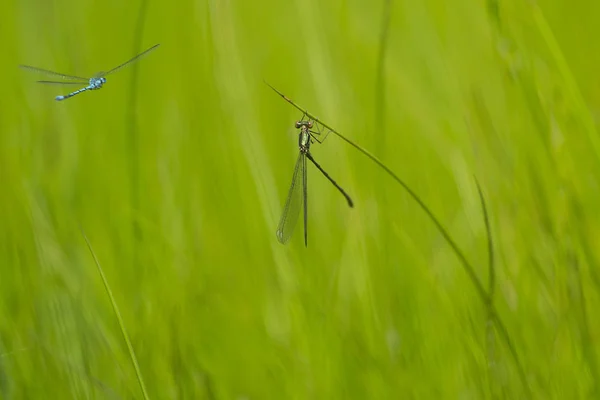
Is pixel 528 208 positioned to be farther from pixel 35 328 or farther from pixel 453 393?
pixel 35 328

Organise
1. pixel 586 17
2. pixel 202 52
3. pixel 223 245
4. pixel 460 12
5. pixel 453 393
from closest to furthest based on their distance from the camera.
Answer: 1. pixel 453 393
2. pixel 223 245
3. pixel 202 52
4. pixel 460 12
5. pixel 586 17

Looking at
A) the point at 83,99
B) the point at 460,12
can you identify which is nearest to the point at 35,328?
the point at 83,99

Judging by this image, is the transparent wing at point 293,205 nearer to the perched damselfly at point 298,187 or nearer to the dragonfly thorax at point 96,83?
the perched damselfly at point 298,187

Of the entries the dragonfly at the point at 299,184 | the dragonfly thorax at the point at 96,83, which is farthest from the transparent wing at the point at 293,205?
the dragonfly thorax at the point at 96,83

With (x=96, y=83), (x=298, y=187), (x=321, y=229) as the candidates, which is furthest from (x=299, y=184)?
(x=96, y=83)

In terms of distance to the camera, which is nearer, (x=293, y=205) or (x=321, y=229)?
(x=293, y=205)

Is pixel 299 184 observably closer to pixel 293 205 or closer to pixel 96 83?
pixel 293 205
